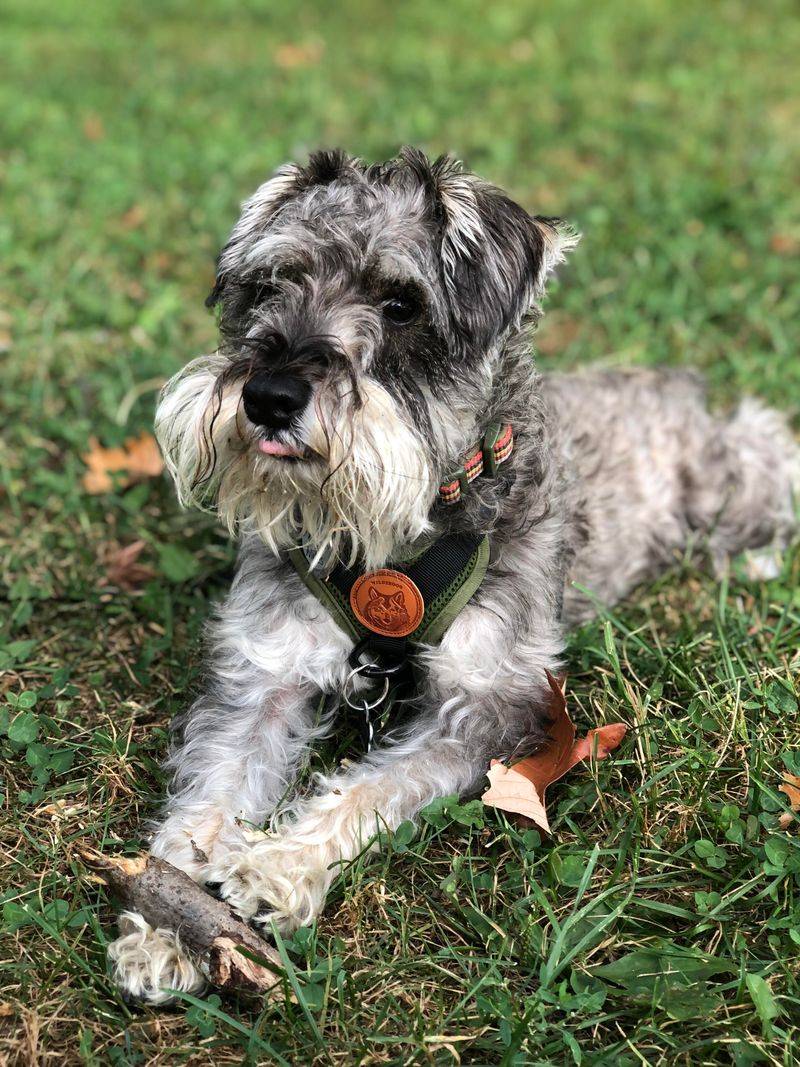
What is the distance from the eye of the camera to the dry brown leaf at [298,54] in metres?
10.5

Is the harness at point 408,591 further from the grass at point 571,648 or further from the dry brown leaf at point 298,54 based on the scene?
the dry brown leaf at point 298,54

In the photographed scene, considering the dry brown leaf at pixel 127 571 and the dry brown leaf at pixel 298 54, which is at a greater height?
the dry brown leaf at pixel 298 54

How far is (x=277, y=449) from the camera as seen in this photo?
9.82ft

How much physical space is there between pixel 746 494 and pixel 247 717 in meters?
2.79

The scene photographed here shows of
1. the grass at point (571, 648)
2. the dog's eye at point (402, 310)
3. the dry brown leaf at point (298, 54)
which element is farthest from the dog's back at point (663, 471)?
the dry brown leaf at point (298, 54)

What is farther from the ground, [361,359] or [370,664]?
[361,359]

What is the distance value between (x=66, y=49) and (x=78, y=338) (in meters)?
6.57

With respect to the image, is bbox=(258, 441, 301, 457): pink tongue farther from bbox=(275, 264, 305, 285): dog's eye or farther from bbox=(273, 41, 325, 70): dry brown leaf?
bbox=(273, 41, 325, 70): dry brown leaf

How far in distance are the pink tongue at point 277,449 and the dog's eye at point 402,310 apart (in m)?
0.55

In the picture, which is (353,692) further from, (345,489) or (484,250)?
(484,250)

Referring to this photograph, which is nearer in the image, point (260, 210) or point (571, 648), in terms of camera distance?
point (260, 210)

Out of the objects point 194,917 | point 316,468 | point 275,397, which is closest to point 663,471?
point 316,468

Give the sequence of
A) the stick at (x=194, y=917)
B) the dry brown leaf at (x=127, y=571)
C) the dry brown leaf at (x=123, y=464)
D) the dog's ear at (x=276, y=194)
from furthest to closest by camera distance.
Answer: the dry brown leaf at (x=123, y=464), the dry brown leaf at (x=127, y=571), the dog's ear at (x=276, y=194), the stick at (x=194, y=917)

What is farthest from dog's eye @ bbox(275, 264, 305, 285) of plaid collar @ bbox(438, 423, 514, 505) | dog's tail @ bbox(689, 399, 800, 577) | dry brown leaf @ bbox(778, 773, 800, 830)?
dog's tail @ bbox(689, 399, 800, 577)
